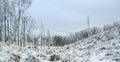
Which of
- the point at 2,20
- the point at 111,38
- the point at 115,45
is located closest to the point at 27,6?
the point at 2,20

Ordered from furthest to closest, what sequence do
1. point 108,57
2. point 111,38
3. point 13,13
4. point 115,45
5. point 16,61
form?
point 13,13 → point 111,38 → point 115,45 → point 108,57 → point 16,61

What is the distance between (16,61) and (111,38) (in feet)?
42.6

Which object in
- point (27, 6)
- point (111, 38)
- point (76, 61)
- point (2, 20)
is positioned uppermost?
point (27, 6)

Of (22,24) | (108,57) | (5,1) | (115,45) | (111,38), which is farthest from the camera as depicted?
(22,24)

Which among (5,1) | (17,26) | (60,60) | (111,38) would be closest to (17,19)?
(17,26)

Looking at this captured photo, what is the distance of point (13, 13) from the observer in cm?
3803

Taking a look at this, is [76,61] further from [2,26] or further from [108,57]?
[2,26]

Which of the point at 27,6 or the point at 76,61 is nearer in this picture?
the point at 76,61

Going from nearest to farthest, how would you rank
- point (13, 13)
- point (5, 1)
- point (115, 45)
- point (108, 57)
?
point (108, 57)
point (115, 45)
point (5, 1)
point (13, 13)

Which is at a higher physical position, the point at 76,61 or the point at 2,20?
the point at 2,20

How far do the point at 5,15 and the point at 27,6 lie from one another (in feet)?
16.1

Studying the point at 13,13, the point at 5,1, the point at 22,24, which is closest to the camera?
the point at 5,1

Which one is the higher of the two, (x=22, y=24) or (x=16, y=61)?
(x=22, y=24)

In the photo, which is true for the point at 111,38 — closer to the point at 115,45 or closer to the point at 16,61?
the point at 115,45
